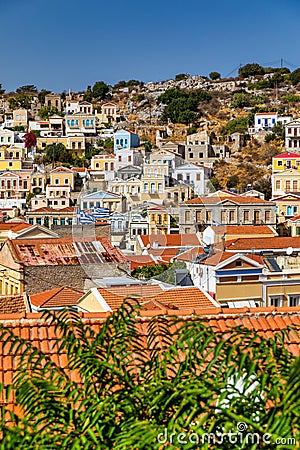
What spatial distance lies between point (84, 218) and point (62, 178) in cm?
5026

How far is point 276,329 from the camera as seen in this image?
580 centimetres

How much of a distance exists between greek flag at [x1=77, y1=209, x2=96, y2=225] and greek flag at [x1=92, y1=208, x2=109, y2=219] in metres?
0.32

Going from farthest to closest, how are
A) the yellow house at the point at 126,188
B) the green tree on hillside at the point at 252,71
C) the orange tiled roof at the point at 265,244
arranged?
1. the green tree on hillside at the point at 252,71
2. the orange tiled roof at the point at 265,244
3. the yellow house at the point at 126,188

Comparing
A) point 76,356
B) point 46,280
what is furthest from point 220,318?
point 46,280

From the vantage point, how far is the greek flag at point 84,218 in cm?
1343

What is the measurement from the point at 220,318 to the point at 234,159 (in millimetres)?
66508

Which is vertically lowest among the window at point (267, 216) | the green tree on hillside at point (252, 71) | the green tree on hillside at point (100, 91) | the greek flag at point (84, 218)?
the window at point (267, 216)

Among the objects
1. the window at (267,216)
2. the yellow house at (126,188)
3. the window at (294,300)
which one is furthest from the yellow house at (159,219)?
the window at (267,216)

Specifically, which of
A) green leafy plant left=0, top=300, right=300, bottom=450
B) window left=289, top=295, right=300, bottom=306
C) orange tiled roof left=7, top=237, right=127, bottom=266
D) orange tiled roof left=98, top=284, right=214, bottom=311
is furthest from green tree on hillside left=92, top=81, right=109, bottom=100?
green leafy plant left=0, top=300, right=300, bottom=450

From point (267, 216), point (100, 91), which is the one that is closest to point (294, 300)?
point (267, 216)

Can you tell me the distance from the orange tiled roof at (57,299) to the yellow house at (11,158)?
179 feet

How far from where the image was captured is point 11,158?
69.8 m

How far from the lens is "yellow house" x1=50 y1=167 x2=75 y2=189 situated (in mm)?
63125

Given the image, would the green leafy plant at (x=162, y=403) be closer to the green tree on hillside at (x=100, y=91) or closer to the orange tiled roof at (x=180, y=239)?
the orange tiled roof at (x=180, y=239)
